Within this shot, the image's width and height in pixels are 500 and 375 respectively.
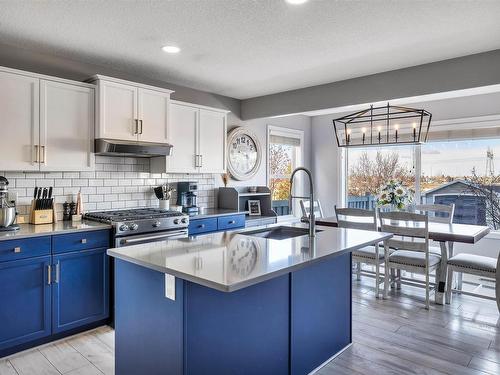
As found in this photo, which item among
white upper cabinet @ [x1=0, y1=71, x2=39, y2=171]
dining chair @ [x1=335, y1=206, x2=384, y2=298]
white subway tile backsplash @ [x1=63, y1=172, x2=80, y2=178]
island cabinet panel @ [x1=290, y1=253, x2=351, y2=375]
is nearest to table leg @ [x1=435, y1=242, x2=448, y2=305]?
dining chair @ [x1=335, y1=206, x2=384, y2=298]

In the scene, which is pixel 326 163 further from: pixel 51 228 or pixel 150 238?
pixel 51 228

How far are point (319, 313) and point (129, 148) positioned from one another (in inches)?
88.7

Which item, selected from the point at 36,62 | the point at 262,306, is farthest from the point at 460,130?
the point at 36,62

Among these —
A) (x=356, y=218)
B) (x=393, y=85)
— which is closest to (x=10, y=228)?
(x=356, y=218)

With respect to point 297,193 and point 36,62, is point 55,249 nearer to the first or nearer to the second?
point 36,62

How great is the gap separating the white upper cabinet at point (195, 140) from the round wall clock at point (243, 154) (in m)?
0.41

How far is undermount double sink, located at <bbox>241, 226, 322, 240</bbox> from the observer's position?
2.82 meters

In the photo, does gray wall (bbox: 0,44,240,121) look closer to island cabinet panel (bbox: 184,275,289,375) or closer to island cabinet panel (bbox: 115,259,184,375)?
island cabinet panel (bbox: 115,259,184,375)

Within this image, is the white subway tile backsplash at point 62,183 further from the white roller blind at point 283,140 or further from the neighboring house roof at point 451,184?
the neighboring house roof at point 451,184

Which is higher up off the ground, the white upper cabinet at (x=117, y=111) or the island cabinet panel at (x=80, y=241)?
the white upper cabinet at (x=117, y=111)

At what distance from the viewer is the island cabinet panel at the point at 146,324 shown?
5.90 feet

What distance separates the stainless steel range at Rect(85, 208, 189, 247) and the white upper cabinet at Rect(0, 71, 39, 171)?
78 cm

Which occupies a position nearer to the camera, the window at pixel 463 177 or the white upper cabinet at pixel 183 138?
the white upper cabinet at pixel 183 138

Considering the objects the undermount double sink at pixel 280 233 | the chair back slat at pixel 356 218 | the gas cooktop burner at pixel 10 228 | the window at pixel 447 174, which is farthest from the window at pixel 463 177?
the gas cooktop burner at pixel 10 228
